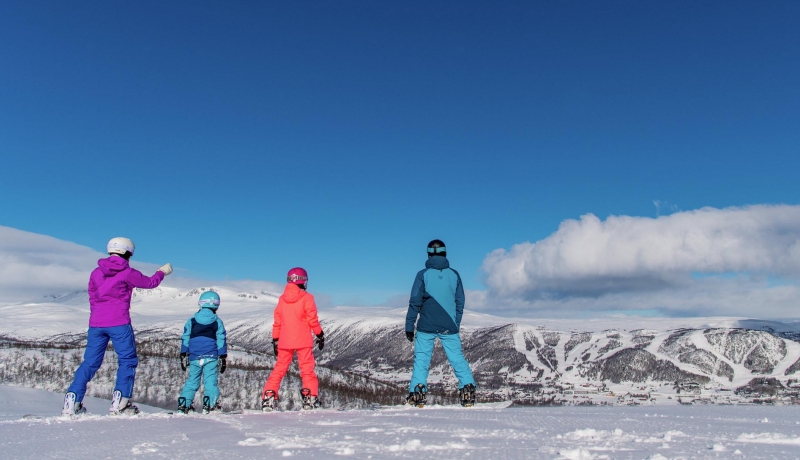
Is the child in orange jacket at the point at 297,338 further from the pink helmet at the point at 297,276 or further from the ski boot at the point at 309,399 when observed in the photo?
the pink helmet at the point at 297,276

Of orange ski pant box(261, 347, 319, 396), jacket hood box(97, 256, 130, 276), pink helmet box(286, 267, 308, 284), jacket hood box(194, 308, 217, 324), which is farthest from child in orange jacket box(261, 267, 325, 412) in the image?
jacket hood box(97, 256, 130, 276)

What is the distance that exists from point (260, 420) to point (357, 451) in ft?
12.3

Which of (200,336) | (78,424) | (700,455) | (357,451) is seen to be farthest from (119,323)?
(700,455)

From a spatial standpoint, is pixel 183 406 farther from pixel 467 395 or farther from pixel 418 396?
pixel 467 395

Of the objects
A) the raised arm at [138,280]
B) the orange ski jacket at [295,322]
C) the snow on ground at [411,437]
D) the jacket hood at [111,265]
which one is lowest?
the snow on ground at [411,437]

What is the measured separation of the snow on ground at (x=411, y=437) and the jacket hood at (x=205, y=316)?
4.23m

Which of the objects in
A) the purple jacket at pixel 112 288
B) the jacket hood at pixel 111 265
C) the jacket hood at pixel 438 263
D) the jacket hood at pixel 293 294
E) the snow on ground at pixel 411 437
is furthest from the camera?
the jacket hood at pixel 438 263

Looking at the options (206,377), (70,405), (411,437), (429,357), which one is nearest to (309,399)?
(206,377)

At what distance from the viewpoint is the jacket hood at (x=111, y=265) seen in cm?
1076

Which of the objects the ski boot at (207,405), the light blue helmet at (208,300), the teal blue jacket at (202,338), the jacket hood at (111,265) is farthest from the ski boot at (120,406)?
the light blue helmet at (208,300)

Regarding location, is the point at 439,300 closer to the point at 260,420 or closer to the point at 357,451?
the point at 260,420

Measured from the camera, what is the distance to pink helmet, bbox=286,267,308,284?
1262cm

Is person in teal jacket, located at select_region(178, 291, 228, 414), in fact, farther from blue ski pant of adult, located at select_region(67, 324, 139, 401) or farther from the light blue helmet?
blue ski pant of adult, located at select_region(67, 324, 139, 401)

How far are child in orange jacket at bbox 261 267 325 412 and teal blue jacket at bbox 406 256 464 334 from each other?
222 cm
